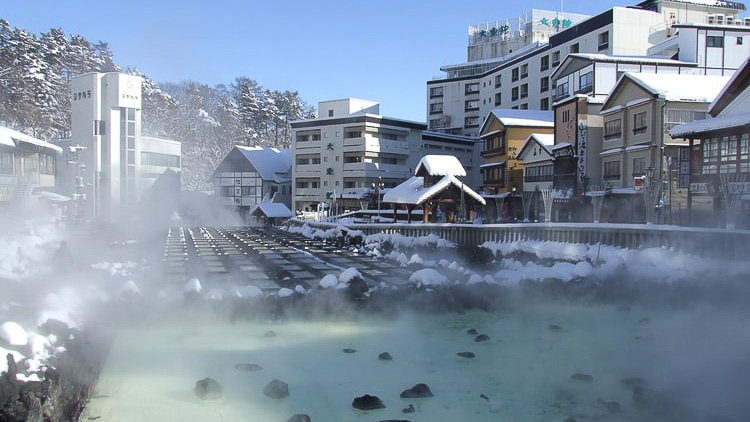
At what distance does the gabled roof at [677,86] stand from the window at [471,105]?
32793mm

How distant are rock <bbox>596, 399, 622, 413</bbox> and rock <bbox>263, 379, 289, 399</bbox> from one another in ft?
→ 15.1

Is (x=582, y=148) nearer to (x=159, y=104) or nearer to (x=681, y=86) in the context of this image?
(x=681, y=86)

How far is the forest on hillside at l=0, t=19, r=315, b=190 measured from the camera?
38219 millimetres

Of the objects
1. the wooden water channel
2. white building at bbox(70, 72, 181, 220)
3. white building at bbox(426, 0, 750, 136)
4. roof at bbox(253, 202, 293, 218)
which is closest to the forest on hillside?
white building at bbox(70, 72, 181, 220)

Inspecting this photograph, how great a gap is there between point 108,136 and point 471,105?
129 feet

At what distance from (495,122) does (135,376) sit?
3842cm

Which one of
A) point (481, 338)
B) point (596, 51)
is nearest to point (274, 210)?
point (596, 51)

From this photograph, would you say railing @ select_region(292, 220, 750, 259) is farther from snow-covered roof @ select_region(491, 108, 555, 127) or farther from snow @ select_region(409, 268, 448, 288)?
snow-covered roof @ select_region(491, 108, 555, 127)

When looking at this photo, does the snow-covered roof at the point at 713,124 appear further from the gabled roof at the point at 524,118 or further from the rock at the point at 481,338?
the gabled roof at the point at 524,118

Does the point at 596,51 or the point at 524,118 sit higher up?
the point at 596,51

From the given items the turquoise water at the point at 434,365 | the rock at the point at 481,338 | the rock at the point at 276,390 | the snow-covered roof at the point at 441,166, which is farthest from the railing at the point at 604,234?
the rock at the point at 276,390

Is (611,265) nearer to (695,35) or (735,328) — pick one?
(735,328)

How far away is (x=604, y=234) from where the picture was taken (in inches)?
747

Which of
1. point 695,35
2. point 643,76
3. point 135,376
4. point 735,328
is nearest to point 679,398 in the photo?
point 735,328
